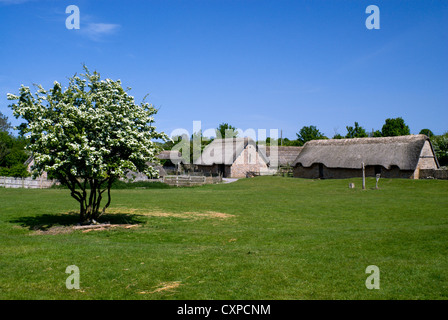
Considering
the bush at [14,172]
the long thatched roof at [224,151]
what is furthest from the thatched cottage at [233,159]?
the bush at [14,172]

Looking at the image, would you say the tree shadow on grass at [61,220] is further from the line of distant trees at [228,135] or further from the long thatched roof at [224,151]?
the long thatched roof at [224,151]

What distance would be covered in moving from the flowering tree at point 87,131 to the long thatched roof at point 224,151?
5032 cm

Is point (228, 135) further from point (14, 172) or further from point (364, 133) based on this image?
point (14, 172)

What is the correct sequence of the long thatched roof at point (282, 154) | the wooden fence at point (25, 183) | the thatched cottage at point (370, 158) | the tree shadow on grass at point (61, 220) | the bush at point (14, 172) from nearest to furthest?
the tree shadow on grass at point (61, 220) → the wooden fence at point (25, 183) → the thatched cottage at point (370, 158) → the bush at point (14, 172) → the long thatched roof at point (282, 154)

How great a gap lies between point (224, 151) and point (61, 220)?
52.5 metres

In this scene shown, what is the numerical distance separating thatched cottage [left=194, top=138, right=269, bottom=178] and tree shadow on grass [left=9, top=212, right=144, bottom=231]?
46926 mm

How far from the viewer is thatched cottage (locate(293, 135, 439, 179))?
5338 cm

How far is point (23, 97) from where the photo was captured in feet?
64.4

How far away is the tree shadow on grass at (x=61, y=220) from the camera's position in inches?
810

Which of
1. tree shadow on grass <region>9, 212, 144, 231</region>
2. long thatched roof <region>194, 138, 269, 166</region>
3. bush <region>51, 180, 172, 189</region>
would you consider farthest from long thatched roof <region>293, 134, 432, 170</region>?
tree shadow on grass <region>9, 212, 144, 231</region>

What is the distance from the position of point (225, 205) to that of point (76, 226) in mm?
12011

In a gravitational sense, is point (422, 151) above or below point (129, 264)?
above
